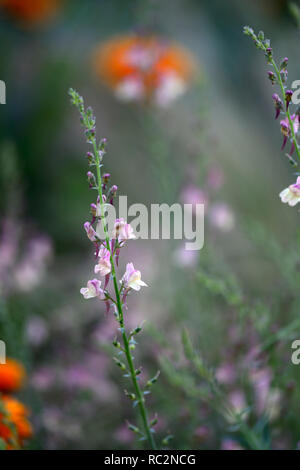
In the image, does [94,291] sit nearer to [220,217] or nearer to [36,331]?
[220,217]

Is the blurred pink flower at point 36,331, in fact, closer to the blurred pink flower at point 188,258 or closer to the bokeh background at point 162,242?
the bokeh background at point 162,242

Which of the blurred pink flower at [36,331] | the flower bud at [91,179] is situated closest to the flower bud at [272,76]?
the flower bud at [91,179]

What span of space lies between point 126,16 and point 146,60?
73.1 inches

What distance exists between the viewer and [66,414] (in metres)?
1.08

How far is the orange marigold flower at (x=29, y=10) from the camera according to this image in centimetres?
273

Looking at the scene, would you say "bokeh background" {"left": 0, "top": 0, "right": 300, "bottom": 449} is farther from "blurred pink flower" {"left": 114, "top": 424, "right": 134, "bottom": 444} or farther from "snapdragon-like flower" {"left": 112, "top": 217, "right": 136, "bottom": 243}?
"snapdragon-like flower" {"left": 112, "top": 217, "right": 136, "bottom": 243}

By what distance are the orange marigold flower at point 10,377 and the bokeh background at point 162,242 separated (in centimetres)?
3

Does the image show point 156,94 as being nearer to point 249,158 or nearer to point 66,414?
point 66,414

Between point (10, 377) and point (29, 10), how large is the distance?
2260mm

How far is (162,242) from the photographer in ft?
5.19

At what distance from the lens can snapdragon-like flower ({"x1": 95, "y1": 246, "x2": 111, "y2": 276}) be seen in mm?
531

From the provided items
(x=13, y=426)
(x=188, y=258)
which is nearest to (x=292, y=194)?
(x=13, y=426)

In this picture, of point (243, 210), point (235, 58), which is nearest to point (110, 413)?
point (243, 210)

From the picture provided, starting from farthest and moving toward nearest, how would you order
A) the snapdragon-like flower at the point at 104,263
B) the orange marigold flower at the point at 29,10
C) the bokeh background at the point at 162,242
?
the orange marigold flower at the point at 29,10 < the bokeh background at the point at 162,242 < the snapdragon-like flower at the point at 104,263
